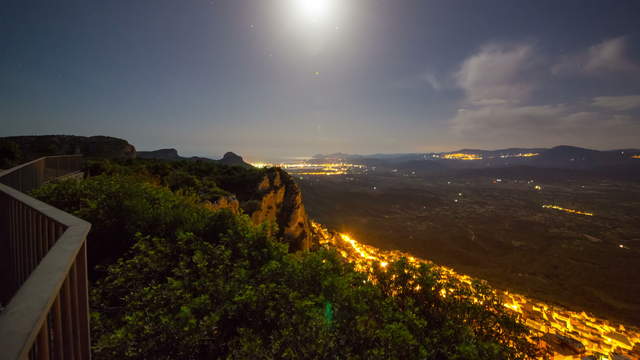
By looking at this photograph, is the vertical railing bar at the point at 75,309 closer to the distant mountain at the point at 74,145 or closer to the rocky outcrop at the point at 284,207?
the rocky outcrop at the point at 284,207

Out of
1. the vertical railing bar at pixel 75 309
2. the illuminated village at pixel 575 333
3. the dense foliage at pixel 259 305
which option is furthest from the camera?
the illuminated village at pixel 575 333

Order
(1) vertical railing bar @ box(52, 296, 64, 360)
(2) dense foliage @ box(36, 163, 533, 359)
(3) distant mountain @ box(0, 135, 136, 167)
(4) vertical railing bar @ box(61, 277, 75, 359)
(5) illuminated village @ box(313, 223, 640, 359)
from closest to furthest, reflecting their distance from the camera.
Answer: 1. (1) vertical railing bar @ box(52, 296, 64, 360)
2. (4) vertical railing bar @ box(61, 277, 75, 359)
3. (2) dense foliage @ box(36, 163, 533, 359)
4. (5) illuminated village @ box(313, 223, 640, 359)
5. (3) distant mountain @ box(0, 135, 136, 167)

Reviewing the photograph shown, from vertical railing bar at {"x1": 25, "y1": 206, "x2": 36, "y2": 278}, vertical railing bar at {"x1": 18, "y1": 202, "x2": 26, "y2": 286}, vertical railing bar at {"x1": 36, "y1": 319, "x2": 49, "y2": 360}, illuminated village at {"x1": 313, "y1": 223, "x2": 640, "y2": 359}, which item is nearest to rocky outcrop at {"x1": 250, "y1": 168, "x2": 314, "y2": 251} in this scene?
illuminated village at {"x1": 313, "y1": 223, "x2": 640, "y2": 359}

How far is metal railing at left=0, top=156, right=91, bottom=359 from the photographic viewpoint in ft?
4.57

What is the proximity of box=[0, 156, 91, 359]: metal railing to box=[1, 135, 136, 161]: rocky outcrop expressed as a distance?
53.1 metres

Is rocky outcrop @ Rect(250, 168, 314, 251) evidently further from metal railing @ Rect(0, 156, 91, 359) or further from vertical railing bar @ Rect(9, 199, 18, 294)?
metal railing @ Rect(0, 156, 91, 359)

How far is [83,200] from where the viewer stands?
26.9 feet

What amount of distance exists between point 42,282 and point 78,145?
2528 inches

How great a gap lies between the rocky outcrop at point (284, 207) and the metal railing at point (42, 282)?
65.1ft

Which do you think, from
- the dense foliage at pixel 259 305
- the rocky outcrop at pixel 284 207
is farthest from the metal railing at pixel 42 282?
the rocky outcrop at pixel 284 207

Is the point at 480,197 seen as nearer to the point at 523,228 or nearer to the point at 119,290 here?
the point at 523,228

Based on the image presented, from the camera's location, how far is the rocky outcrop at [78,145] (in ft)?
142

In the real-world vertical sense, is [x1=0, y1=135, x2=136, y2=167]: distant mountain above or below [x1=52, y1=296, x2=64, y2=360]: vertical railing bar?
above

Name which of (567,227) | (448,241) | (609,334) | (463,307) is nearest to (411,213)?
(448,241)
